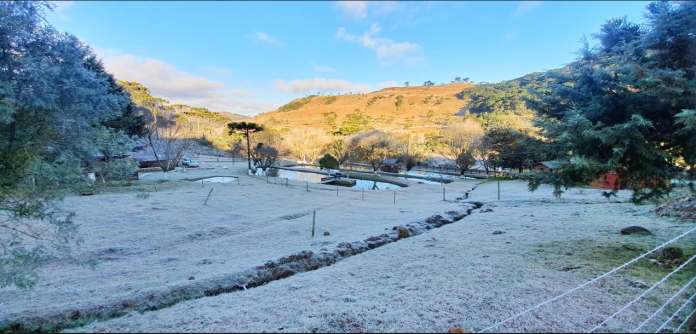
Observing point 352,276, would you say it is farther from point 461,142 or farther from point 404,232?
point 461,142

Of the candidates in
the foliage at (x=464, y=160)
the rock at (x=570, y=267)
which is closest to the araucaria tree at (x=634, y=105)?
the rock at (x=570, y=267)

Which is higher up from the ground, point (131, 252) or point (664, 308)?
point (664, 308)

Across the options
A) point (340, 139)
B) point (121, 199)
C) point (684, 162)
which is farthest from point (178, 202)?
point (340, 139)

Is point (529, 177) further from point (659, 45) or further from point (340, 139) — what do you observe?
point (340, 139)

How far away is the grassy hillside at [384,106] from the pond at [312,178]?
6214cm

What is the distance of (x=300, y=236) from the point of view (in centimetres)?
1168

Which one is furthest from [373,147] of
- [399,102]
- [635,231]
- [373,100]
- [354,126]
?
[373,100]

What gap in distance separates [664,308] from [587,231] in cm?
600

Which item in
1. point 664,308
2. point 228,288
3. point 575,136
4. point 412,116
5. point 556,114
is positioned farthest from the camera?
point 412,116

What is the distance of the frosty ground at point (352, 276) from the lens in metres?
4.36

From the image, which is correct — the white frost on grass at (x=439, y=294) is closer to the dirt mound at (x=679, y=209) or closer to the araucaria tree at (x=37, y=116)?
the dirt mound at (x=679, y=209)

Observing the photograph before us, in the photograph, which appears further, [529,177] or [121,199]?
[121,199]

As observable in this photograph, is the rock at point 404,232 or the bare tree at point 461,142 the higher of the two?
the bare tree at point 461,142

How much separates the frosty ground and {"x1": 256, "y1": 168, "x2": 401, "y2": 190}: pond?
681 inches
